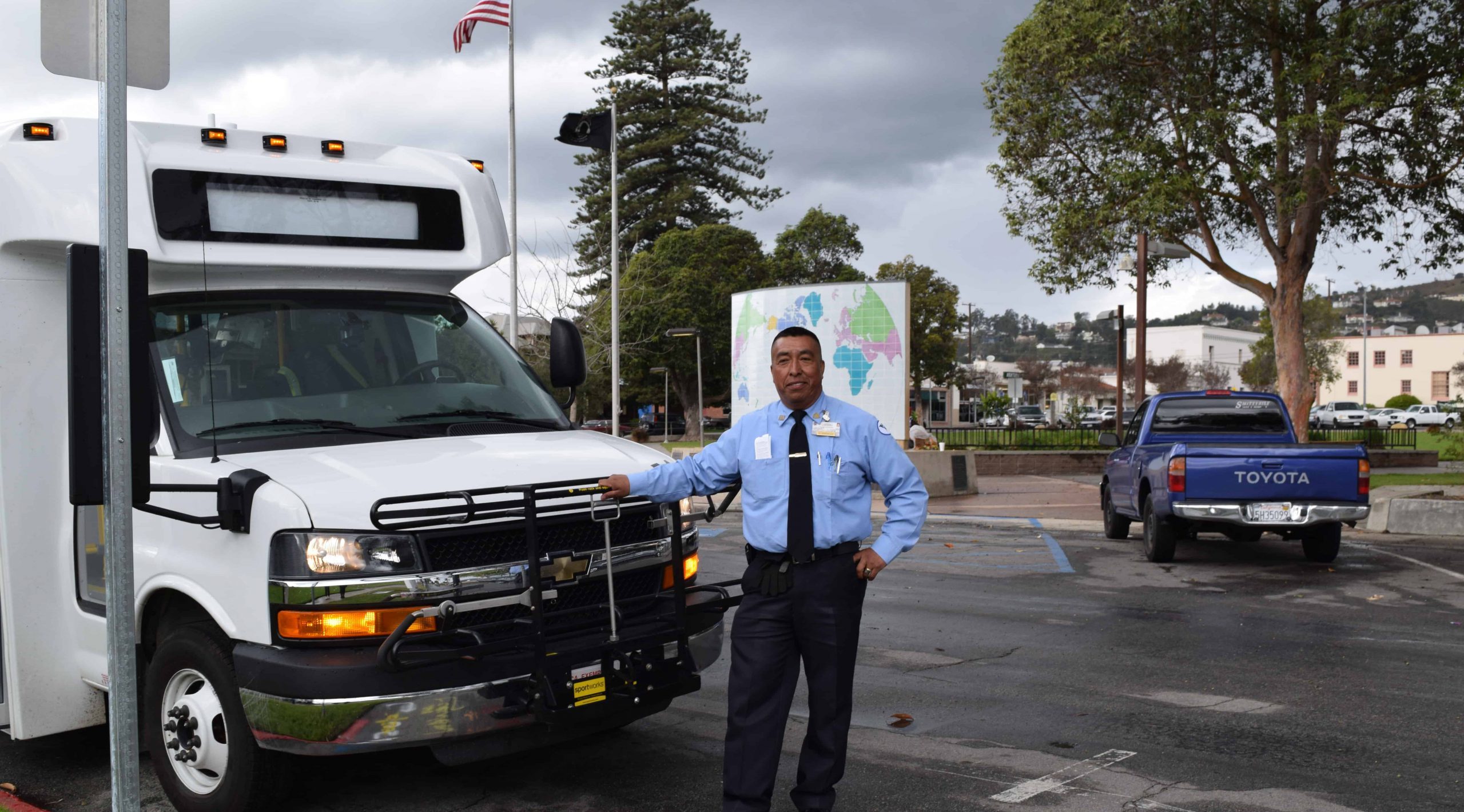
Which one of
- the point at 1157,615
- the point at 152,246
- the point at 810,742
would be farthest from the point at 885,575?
the point at 152,246

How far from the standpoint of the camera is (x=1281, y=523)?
1207cm

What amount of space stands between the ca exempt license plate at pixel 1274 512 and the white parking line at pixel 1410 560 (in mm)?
1584

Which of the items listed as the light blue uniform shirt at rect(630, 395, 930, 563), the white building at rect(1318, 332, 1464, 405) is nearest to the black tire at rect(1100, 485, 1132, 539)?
the light blue uniform shirt at rect(630, 395, 930, 563)

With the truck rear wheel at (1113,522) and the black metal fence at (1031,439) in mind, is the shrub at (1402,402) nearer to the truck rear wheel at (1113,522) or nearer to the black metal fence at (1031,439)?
the black metal fence at (1031,439)

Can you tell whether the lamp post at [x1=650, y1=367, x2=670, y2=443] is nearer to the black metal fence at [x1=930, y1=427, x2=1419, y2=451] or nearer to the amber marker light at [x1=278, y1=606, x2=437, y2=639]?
the black metal fence at [x1=930, y1=427, x2=1419, y2=451]

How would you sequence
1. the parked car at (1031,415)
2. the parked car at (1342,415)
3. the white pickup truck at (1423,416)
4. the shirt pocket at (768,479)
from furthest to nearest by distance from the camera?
the parked car at (1031,415) → the white pickup truck at (1423,416) → the parked car at (1342,415) → the shirt pocket at (768,479)

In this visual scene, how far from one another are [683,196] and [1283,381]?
1677 inches

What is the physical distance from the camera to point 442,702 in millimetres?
4305

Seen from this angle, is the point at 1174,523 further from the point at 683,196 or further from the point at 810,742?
the point at 683,196

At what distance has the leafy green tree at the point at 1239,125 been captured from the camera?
21.1 meters

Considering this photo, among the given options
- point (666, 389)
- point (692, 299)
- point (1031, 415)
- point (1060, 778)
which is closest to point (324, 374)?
point (1060, 778)

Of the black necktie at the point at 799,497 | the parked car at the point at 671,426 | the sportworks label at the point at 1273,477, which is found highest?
the black necktie at the point at 799,497

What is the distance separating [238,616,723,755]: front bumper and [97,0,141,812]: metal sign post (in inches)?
26.7

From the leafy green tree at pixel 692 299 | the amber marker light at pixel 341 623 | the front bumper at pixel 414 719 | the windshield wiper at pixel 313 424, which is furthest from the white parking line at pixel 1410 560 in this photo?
the leafy green tree at pixel 692 299
